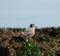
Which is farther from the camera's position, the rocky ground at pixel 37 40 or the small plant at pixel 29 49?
the rocky ground at pixel 37 40

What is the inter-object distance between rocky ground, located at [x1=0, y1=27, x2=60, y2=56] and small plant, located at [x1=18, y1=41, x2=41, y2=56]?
320 mm

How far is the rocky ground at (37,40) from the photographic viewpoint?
23759mm

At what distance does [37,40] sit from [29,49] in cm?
387

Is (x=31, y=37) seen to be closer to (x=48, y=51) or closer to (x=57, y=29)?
(x=48, y=51)

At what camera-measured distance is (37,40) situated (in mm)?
27641

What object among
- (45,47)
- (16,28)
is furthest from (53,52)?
(16,28)

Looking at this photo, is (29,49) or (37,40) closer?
(29,49)

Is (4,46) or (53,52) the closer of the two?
(4,46)

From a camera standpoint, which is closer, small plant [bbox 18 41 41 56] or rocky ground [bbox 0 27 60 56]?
small plant [bbox 18 41 41 56]

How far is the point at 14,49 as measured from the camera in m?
Result: 24.0

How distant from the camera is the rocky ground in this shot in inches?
935

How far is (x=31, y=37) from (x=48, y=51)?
1785 mm

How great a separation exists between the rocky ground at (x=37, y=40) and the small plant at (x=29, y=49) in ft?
1.05

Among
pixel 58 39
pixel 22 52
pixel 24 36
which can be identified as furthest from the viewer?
pixel 58 39
